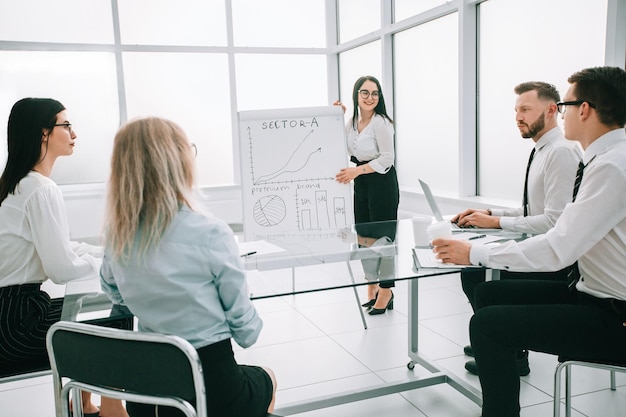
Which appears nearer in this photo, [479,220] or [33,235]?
[33,235]

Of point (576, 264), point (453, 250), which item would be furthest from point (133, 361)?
point (576, 264)

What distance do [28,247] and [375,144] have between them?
2.22 m

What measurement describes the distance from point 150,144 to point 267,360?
1829 millimetres

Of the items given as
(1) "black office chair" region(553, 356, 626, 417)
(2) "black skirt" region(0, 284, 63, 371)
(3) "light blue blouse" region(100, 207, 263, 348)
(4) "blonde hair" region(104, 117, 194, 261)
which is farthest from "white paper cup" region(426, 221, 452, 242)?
(2) "black skirt" region(0, 284, 63, 371)

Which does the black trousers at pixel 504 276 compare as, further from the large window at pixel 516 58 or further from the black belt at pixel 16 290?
the large window at pixel 516 58

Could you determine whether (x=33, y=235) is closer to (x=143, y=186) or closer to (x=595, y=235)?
(x=143, y=186)

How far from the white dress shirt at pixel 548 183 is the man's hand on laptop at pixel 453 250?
2.11 ft

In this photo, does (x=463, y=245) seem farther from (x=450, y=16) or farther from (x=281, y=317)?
(x=450, y=16)

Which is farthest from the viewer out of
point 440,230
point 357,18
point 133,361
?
point 357,18

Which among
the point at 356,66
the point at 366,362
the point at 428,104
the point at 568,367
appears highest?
the point at 356,66

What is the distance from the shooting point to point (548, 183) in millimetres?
2311

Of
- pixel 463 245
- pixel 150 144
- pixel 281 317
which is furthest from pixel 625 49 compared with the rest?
pixel 150 144

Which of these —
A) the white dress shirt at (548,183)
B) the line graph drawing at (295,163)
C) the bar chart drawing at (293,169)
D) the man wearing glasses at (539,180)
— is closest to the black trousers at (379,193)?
the bar chart drawing at (293,169)

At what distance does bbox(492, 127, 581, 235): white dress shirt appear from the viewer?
225cm
